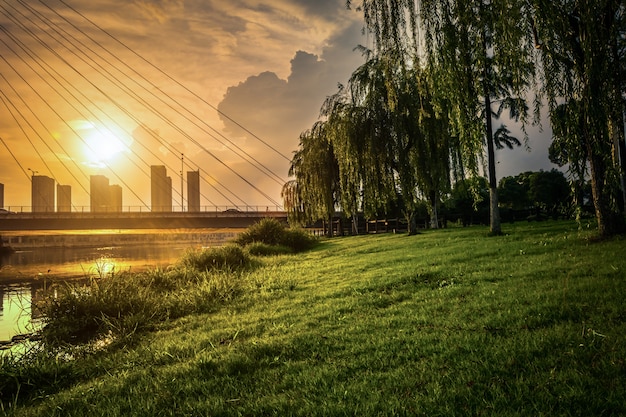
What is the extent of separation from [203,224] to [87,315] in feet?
129

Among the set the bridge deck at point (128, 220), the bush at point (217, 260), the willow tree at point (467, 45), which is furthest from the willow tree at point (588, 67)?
the bridge deck at point (128, 220)

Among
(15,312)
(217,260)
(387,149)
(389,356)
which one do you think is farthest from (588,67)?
(15,312)

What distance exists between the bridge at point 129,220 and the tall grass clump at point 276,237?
14.4 metres

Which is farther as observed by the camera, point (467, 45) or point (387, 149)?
point (387, 149)

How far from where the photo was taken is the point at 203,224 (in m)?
48.3

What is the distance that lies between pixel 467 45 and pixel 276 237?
928 inches

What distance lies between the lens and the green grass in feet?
12.2

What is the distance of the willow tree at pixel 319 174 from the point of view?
29.6 m

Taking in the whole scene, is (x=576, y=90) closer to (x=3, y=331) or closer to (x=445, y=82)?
(x=445, y=82)

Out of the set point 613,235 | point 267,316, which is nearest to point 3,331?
point 267,316

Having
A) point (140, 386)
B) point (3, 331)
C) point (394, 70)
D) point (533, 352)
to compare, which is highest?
point (394, 70)

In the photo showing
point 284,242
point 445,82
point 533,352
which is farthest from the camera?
point 284,242

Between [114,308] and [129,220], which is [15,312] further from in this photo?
[129,220]

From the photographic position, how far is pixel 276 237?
2817 cm
